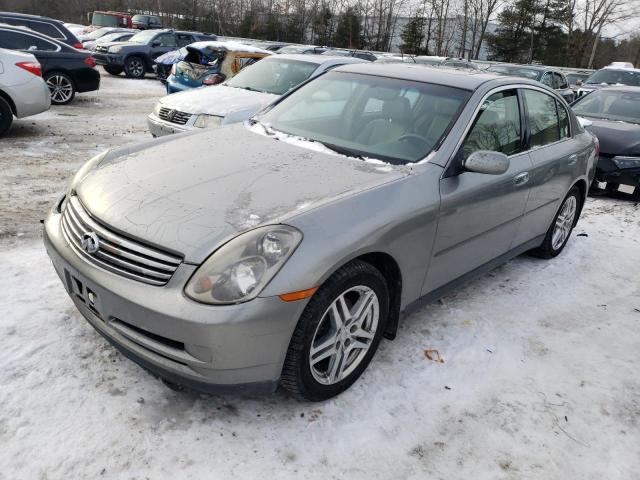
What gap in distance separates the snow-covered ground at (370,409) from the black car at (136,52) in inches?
610

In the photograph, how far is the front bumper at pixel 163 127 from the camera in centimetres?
673

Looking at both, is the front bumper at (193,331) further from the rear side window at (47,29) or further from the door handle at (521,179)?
the rear side window at (47,29)

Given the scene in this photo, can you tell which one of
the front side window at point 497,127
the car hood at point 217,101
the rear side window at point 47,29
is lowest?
the car hood at point 217,101

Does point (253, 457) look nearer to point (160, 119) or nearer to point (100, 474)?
point (100, 474)

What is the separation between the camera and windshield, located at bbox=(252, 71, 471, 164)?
317 centimetres

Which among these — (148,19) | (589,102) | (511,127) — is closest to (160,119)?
(511,127)

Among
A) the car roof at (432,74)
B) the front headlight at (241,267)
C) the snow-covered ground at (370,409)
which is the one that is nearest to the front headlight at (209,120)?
the car roof at (432,74)

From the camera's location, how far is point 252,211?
2.41 m

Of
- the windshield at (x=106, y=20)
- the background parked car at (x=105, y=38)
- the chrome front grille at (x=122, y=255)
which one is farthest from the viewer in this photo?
the windshield at (x=106, y=20)

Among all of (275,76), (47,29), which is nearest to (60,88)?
(47,29)

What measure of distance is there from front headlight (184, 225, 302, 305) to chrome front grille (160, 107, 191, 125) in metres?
5.08

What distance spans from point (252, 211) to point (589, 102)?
8.17m

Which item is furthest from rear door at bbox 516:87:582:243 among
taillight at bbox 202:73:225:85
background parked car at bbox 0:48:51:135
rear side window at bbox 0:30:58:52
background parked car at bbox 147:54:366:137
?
rear side window at bbox 0:30:58:52

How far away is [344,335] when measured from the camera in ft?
8.52
